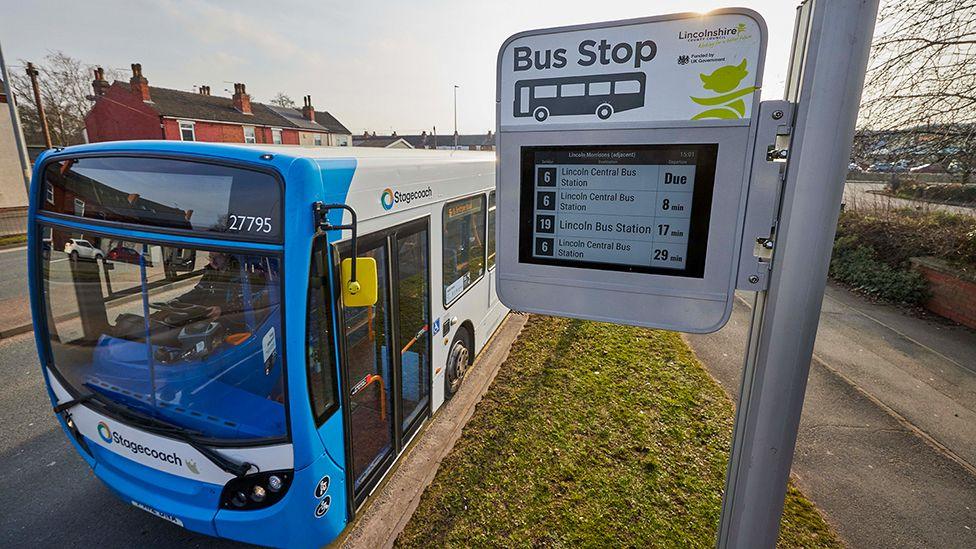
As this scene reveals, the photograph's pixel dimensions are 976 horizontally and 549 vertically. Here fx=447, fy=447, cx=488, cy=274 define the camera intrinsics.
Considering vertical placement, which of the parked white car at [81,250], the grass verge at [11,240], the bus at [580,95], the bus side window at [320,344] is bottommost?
the grass verge at [11,240]

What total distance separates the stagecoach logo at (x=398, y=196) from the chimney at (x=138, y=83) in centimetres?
3431

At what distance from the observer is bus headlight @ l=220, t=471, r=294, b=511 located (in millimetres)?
2854

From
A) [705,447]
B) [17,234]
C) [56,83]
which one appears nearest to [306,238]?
[705,447]

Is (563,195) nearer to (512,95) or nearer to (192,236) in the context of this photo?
(512,95)

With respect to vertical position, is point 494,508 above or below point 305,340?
below

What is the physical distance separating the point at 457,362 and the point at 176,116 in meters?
33.5

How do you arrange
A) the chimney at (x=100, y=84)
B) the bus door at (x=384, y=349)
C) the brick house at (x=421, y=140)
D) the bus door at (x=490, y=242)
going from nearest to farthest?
the bus door at (x=384, y=349), the bus door at (x=490, y=242), the chimney at (x=100, y=84), the brick house at (x=421, y=140)

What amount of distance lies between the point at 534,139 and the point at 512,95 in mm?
206

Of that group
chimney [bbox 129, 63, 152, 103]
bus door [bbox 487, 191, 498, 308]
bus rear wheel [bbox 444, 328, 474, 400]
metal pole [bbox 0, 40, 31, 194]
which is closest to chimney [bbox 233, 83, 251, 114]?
chimney [bbox 129, 63, 152, 103]

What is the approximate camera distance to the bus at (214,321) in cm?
269

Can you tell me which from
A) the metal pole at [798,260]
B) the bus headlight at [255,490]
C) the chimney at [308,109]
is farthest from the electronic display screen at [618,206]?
the chimney at [308,109]

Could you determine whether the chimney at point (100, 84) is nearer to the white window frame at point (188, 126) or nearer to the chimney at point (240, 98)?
the white window frame at point (188, 126)

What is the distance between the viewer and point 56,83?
1253 inches

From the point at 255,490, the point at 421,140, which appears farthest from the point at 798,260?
the point at 421,140
